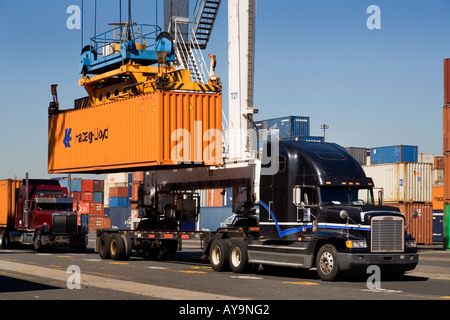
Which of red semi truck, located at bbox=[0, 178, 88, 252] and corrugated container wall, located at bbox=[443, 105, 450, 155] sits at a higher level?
corrugated container wall, located at bbox=[443, 105, 450, 155]

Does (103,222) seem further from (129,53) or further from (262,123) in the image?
(129,53)

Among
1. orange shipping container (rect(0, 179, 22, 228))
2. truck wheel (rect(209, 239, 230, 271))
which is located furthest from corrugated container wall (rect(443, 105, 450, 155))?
truck wheel (rect(209, 239, 230, 271))

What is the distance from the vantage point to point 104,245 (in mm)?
28641

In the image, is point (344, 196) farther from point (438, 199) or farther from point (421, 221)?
point (438, 199)

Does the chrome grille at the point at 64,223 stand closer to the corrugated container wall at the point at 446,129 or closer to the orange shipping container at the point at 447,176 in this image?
the orange shipping container at the point at 447,176

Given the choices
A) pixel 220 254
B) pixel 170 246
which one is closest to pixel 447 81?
pixel 170 246

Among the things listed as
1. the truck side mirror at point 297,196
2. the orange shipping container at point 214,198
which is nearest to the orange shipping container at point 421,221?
the orange shipping container at point 214,198

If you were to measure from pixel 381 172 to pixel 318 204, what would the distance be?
115 ft

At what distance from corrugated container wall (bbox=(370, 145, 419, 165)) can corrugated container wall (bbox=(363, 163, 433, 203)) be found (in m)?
32.2

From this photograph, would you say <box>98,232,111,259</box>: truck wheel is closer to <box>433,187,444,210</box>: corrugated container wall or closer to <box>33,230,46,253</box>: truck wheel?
<box>33,230,46,253</box>: truck wheel

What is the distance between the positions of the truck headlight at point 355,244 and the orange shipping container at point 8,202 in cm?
2406

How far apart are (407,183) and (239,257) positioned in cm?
3241

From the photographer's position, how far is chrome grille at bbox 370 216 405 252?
18.2 metres
